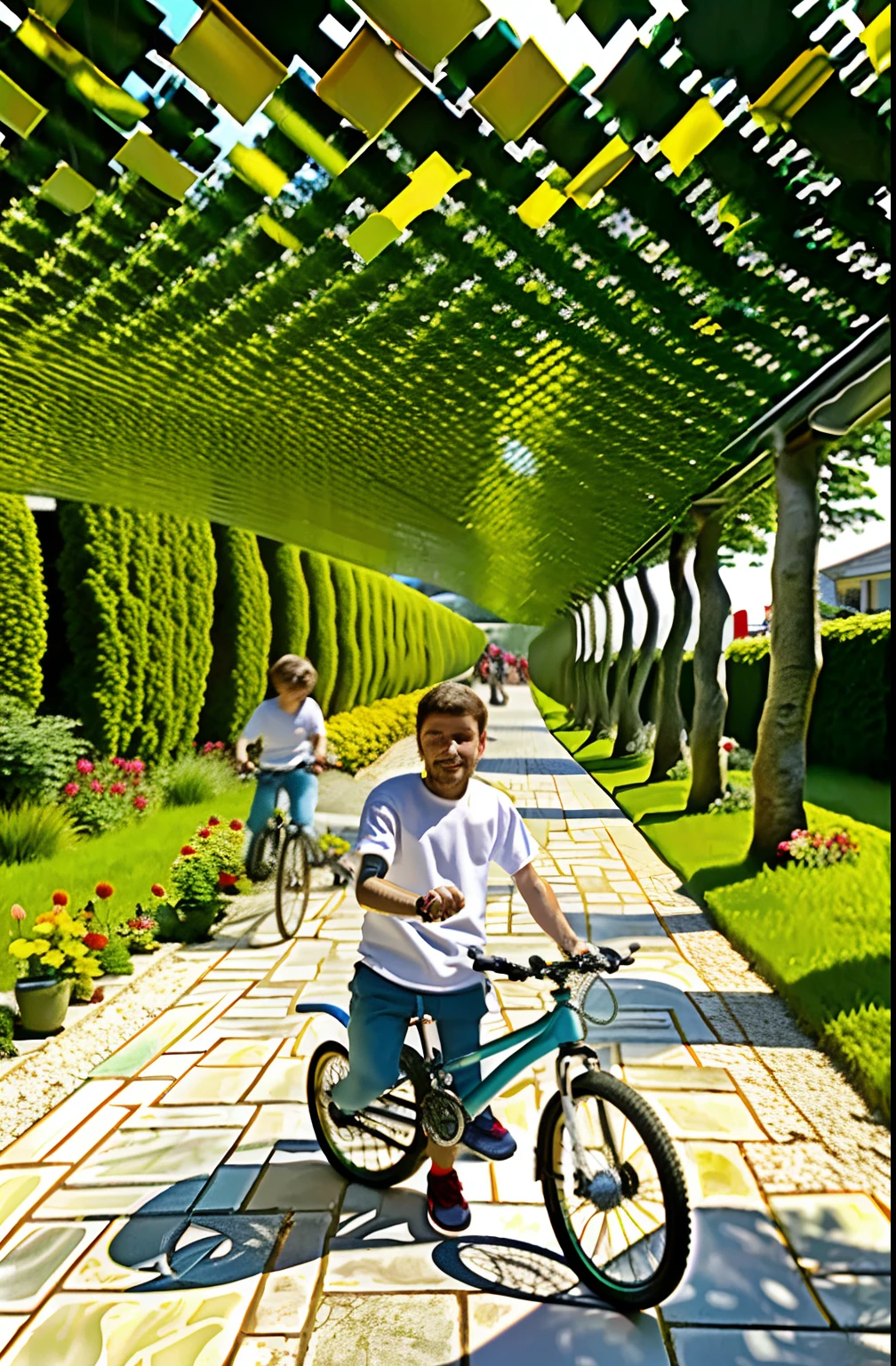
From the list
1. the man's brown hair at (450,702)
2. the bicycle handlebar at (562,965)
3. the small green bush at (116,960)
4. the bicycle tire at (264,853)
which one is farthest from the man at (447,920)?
the bicycle tire at (264,853)

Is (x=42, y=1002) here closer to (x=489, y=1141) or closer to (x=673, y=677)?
(x=489, y=1141)

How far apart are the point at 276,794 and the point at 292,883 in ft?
1.66

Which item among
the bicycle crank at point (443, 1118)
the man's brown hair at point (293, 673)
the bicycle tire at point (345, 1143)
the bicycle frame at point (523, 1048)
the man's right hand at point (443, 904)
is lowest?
the bicycle tire at point (345, 1143)

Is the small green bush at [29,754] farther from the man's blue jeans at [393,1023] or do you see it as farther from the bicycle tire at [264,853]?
the man's blue jeans at [393,1023]

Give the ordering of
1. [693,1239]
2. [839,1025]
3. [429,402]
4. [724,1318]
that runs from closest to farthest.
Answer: [724,1318]
[693,1239]
[839,1025]
[429,402]

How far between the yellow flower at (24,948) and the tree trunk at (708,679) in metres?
6.27

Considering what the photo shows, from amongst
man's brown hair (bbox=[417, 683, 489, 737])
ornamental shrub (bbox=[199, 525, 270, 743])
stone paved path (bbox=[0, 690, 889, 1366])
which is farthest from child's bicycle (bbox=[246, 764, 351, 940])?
ornamental shrub (bbox=[199, 525, 270, 743])

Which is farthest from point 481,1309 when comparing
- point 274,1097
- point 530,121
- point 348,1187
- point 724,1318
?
point 530,121

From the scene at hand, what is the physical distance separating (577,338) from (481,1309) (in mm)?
3153

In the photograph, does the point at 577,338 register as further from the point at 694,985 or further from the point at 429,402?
the point at 694,985

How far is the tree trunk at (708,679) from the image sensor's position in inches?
342

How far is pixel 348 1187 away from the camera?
2.77 meters

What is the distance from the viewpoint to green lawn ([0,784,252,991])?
4957mm

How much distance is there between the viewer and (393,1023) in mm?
2350
